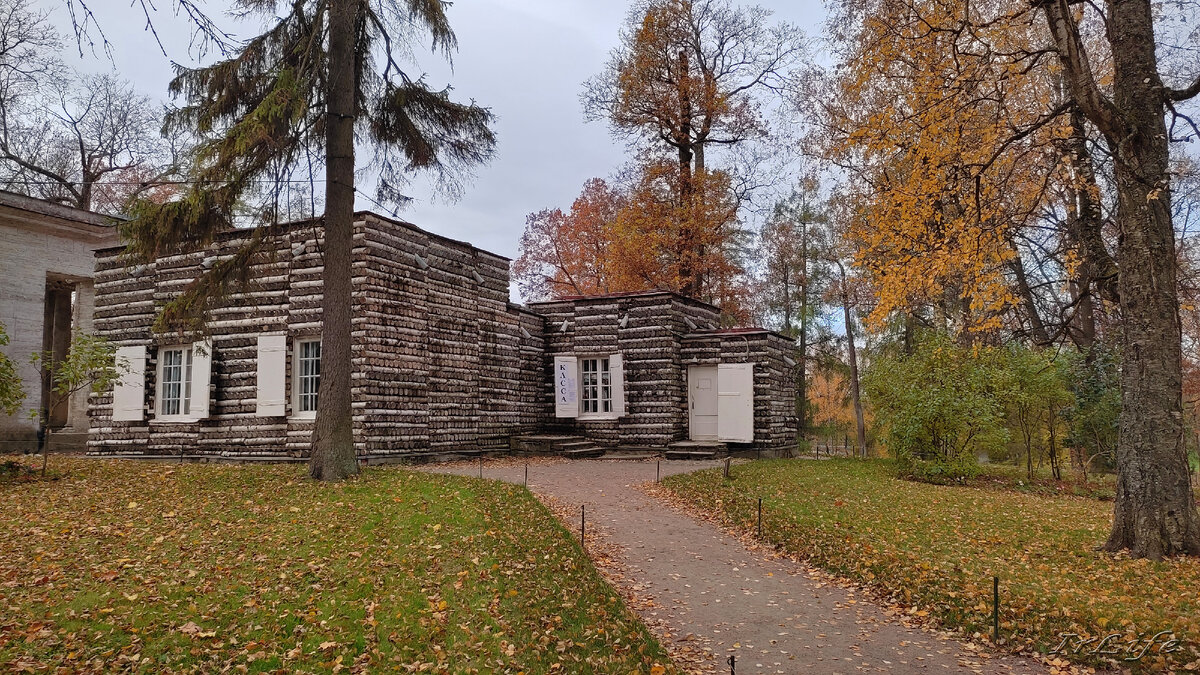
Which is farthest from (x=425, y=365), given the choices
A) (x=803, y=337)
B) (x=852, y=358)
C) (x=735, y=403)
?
(x=803, y=337)

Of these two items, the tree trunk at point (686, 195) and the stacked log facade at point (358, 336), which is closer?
the stacked log facade at point (358, 336)

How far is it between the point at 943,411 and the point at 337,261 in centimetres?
1258

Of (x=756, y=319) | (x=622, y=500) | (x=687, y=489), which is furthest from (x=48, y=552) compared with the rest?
(x=756, y=319)

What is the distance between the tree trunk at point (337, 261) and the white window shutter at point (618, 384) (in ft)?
30.8

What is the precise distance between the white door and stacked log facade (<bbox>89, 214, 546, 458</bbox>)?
A: 5839 millimetres

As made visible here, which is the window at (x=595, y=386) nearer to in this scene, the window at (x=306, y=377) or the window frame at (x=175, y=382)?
the window at (x=306, y=377)

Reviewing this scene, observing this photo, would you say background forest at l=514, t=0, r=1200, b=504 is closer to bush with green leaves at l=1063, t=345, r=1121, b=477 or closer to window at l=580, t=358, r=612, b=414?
bush with green leaves at l=1063, t=345, r=1121, b=477

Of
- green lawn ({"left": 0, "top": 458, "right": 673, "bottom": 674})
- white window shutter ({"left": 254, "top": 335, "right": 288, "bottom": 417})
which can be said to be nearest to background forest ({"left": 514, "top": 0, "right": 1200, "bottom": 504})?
green lawn ({"left": 0, "top": 458, "right": 673, "bottom": 674})

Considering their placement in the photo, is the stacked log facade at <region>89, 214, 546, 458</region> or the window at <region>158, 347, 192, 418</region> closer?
the stacked log facade at <region>89, 214, 546, 458</region>

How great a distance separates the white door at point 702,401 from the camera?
20.2m

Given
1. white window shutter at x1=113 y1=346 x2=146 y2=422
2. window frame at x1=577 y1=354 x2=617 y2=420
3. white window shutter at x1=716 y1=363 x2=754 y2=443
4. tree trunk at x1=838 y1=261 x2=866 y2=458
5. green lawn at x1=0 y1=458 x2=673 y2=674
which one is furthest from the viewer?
tree trunk at x1=838 y1=261 x2=866 y2=458

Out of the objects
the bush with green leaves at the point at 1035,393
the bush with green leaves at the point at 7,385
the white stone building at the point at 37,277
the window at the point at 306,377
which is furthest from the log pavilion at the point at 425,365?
the bush with green leaves at the point at 1035,393

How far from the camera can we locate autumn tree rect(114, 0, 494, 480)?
441 inches

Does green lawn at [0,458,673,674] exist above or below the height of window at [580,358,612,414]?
below
